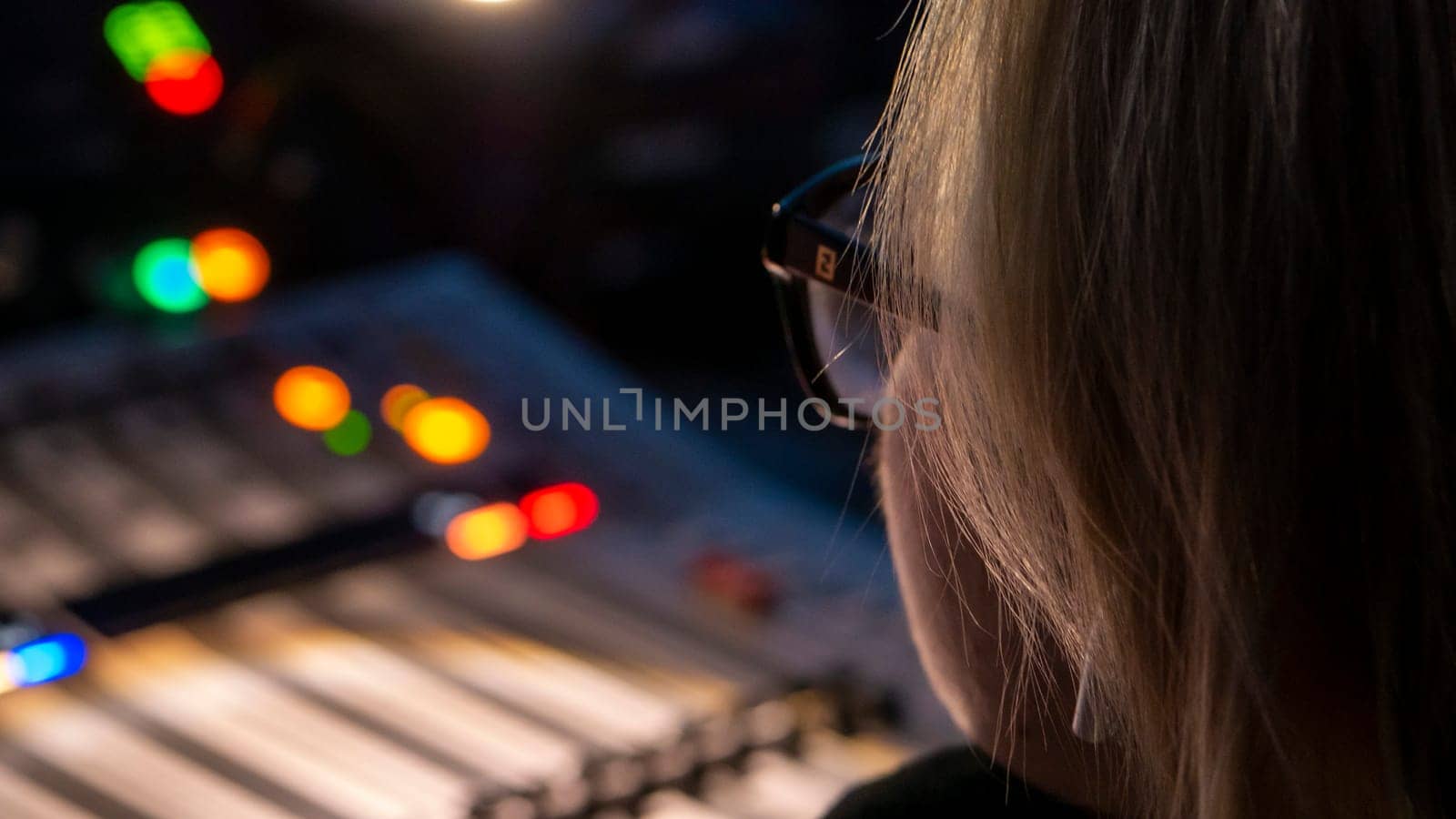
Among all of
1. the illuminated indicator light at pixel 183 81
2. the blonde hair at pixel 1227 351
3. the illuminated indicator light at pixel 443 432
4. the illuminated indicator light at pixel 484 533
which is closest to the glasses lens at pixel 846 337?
the blonde hair at pixel 1227 351

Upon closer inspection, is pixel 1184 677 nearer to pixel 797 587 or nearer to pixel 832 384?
pixel 832 384

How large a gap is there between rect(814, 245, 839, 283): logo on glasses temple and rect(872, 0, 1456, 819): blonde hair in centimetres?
8

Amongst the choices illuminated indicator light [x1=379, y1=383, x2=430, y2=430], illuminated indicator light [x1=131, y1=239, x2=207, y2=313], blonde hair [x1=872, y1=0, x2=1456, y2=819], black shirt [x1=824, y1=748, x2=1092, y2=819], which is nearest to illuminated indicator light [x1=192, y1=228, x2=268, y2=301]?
illuminated indicator light [x1=131, y1=239, x2=207, y2=313]

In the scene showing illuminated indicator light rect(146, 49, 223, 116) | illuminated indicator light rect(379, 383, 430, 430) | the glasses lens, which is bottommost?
the glasses lens

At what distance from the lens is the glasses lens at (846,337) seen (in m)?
0.51

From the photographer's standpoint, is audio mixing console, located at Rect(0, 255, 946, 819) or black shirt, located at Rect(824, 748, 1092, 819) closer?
black shirt, located at Rect(824, 748, 1092, 819)

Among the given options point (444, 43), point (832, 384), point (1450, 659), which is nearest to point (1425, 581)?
point (1450, 659)

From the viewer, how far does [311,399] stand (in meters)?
1.51

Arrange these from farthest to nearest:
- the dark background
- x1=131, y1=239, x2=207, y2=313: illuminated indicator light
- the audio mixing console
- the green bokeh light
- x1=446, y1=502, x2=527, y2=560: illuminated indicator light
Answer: the dark background < x1=131, y1=239, x2=207, y2=313: illuminated indicator light < the green bokeh light < x1=446, y1=502, x2=527, y2=560: illuminated indicator light < the audio mixing console

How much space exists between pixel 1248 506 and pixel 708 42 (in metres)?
2.08

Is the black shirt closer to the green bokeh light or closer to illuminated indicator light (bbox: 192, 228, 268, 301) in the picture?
the green bokeh light

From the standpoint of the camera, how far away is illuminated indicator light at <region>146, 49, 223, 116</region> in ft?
5.65

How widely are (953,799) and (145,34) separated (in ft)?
5.23

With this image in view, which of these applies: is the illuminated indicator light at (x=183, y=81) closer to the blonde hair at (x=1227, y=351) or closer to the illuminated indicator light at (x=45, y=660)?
the illuminated indicator light at (x=45, y=660)
